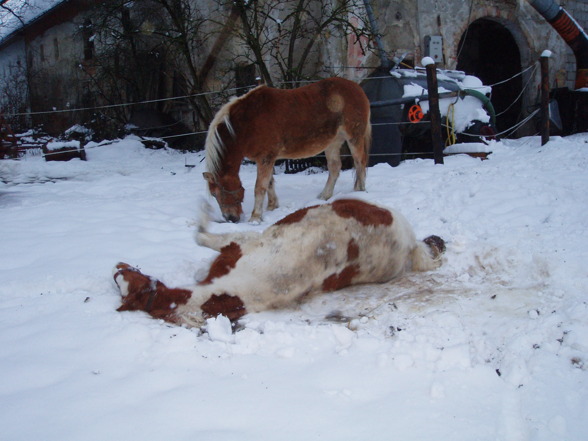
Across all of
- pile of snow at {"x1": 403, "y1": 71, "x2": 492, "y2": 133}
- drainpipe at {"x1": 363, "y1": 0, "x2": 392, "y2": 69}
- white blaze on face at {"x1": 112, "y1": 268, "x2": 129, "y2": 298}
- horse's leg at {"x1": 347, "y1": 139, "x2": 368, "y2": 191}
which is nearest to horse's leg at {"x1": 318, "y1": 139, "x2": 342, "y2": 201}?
horse's leg at {"x1": 347, "y1": 139, "x2": 368, "y2": 191}

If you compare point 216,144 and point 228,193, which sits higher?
point 216,144

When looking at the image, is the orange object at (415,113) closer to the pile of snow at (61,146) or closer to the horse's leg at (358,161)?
the horse's leg at (358,161)

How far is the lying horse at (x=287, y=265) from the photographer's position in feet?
7.95

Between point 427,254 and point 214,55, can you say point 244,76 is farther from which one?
point 427,254

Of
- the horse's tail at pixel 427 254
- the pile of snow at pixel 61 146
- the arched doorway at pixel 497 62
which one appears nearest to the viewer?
the horse's tail at pixel 427 254

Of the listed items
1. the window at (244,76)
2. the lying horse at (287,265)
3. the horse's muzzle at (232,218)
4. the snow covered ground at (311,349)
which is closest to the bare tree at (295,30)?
the window at (244,76)

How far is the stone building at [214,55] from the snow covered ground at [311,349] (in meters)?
7.30

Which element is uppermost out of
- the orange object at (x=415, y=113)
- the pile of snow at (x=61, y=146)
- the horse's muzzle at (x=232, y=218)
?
the orange object at (x=415, y=113)

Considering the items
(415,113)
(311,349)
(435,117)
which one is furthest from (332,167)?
(311,349)

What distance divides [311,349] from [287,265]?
1.89ft

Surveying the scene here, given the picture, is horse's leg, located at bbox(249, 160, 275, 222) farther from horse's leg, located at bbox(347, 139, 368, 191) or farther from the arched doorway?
the arched doorway

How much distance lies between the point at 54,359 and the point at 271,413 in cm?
98

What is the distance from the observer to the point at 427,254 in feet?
10.2

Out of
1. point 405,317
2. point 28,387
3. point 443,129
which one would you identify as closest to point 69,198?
point 28,387
